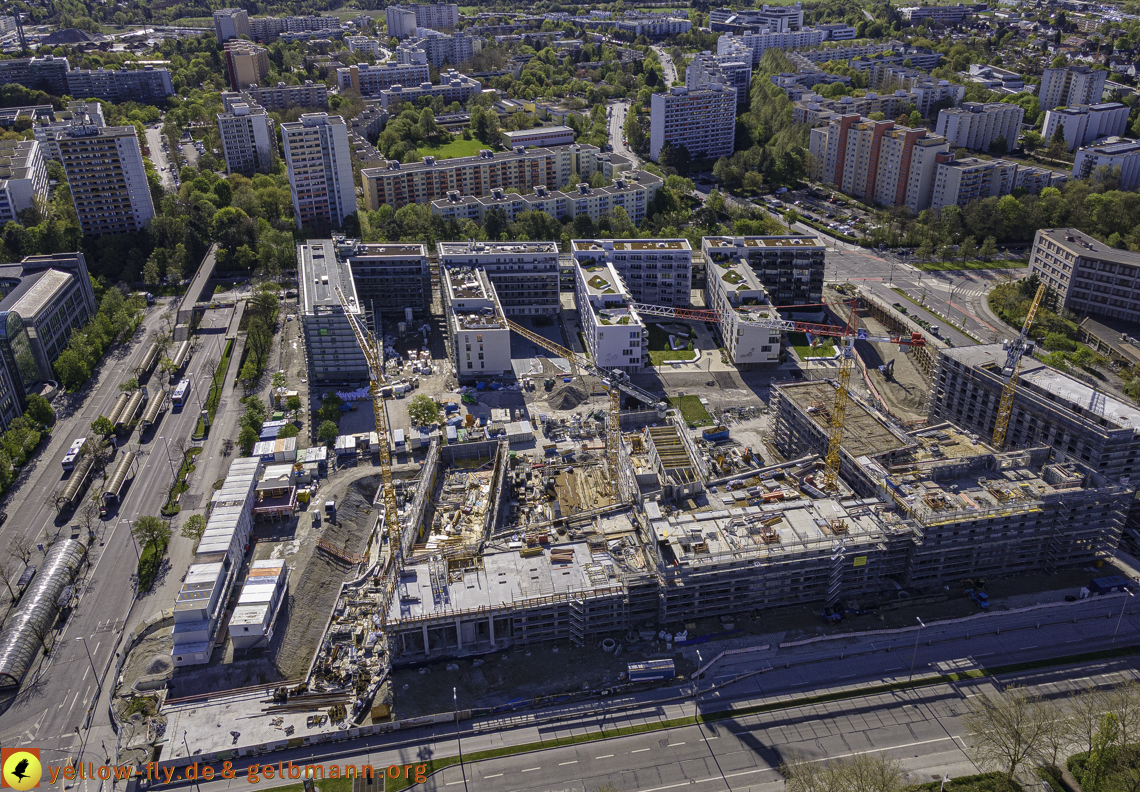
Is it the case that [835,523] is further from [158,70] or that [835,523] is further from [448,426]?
[158,70]

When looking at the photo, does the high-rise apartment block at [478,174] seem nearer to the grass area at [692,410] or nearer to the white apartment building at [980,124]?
the grass area at [692,410]

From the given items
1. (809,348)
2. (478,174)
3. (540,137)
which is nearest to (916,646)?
(809,348)

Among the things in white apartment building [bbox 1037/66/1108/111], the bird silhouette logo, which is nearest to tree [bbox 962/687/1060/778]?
the bird silhouette logo

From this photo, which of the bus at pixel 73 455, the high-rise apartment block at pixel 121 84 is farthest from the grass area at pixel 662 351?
the high-rise apartment block at pixel 121 84

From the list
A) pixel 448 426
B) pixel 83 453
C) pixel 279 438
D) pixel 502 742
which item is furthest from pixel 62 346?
pixel 502 742

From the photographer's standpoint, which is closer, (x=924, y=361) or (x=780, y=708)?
(x=780, y=708)

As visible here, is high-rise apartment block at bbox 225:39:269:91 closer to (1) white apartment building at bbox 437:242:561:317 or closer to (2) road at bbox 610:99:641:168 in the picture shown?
(2) road at bbox 610:99:641:168

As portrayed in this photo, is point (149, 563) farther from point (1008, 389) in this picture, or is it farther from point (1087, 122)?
point (1087, 122)
